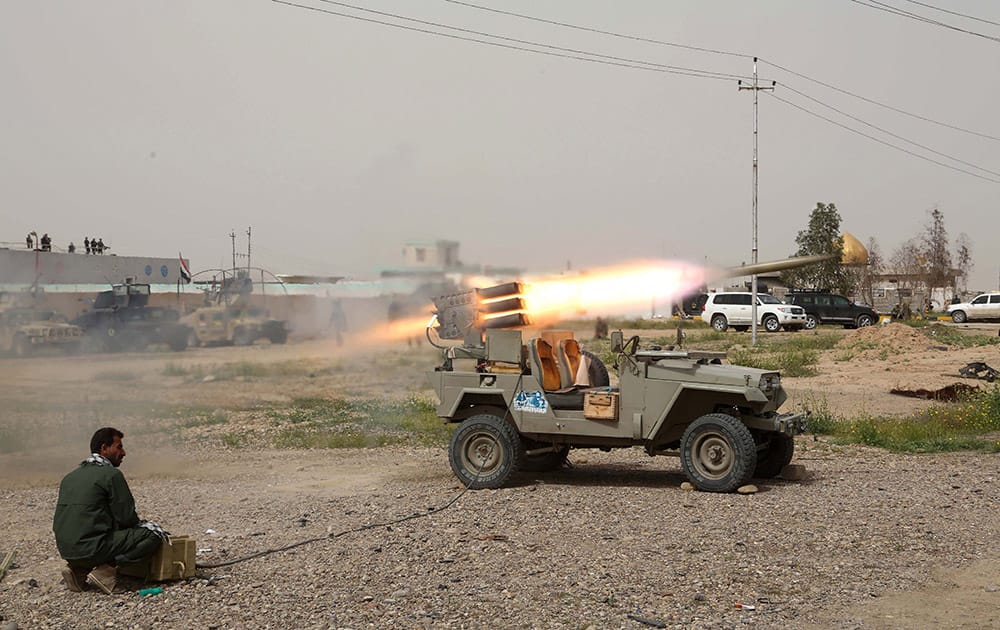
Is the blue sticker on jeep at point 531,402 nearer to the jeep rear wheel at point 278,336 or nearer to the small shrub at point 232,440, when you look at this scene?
the small shrub at point 232,440

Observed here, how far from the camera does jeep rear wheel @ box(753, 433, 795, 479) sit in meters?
12.3

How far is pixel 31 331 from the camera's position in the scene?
26.9 meters

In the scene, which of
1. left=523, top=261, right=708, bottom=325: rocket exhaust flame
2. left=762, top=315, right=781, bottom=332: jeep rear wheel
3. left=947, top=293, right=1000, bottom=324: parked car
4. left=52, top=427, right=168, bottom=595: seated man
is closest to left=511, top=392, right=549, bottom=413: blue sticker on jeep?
left=523, top=261, right=708, bottom=325: rocket exhaust flame

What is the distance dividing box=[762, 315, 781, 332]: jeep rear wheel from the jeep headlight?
33.4 metres

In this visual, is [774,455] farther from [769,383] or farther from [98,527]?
[98,527]

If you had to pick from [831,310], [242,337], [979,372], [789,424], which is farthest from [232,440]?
[831,310]

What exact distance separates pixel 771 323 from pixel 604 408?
3401 centimetres

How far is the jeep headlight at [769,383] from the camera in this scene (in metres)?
11.6

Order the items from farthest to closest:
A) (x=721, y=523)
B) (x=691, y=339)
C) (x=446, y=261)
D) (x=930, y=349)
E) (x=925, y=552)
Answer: (x=691, y=339) → (x=930, y=349) → (x=446, y=261) → (x=721, y=523) → (x=925, y=552)

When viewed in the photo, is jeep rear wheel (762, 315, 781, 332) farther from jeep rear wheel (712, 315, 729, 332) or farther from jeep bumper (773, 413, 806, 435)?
jeep bumper (773, 413, 806, 435)

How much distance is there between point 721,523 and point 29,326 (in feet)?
72.7

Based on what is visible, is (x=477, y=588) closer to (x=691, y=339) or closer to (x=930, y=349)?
(x=930, y=349)

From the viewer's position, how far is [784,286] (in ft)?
217

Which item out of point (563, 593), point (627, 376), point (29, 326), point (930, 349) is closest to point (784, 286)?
point (930, 349)
